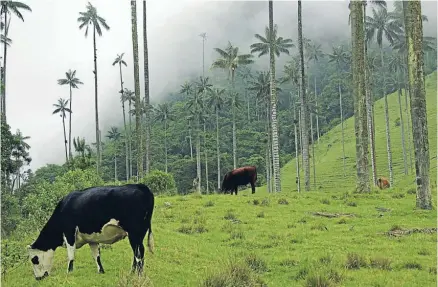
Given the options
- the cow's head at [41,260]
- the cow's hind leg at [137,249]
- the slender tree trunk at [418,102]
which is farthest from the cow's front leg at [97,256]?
the slender tree trunk at [418,102]

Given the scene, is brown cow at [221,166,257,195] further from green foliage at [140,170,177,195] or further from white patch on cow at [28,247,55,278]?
white patch on cow at [28,247,55,278]

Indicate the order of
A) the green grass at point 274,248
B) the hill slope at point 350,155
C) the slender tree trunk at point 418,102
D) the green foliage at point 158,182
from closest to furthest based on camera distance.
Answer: the green grass at point 274,248
the slender tree trunk at point 418,102
the green foliage at point 158,182
the hill slope at point 350,155

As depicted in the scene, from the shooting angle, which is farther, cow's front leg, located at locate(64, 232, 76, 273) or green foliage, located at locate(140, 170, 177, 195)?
green foliage, located at locate(140, 170, 177, 195)

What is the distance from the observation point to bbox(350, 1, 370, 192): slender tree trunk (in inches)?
897

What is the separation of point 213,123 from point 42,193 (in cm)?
8712

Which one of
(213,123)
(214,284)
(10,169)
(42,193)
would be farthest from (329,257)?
(213,123)

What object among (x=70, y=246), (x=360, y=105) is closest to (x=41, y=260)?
(x=70, y=246)

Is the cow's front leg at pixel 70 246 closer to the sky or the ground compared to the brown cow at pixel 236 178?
closer to the ground

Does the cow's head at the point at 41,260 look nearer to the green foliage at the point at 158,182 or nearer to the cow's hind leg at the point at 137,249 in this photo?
the cow's hind leg at the point at 137,249

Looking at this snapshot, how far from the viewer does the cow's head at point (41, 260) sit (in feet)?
31.8

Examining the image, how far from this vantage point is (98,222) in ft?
30.3

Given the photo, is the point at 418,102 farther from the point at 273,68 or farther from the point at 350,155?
the point at 350,155

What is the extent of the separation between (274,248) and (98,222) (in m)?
5.24

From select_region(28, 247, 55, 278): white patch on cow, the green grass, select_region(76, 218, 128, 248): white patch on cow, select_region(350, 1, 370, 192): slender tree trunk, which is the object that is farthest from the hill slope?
select_region(28, 247, 55, 278): white patch on cow
